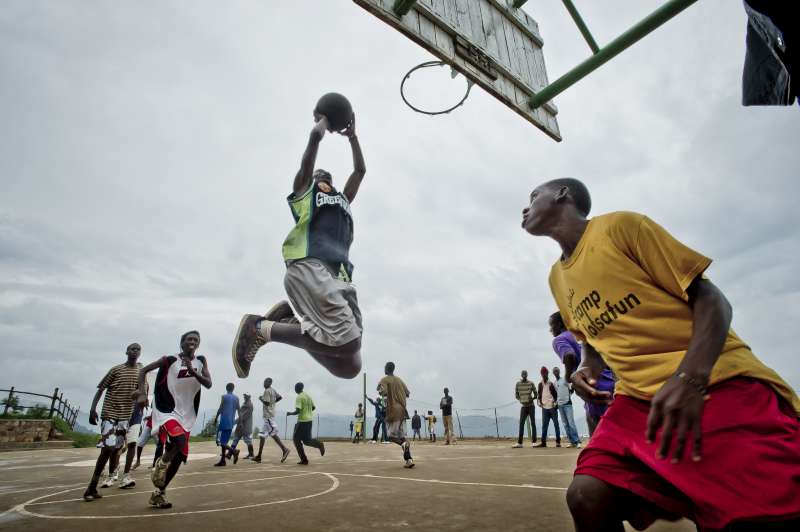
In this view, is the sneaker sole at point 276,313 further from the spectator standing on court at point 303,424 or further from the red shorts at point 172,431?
the spectator standing on court at point 303,424

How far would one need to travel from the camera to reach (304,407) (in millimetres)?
9234

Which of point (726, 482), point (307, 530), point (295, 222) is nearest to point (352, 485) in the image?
point (307, 530)

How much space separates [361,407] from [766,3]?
1781 cm

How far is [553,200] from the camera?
2.18 metres

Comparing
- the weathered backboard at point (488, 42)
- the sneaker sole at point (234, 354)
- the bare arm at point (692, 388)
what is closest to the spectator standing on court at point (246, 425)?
the sneaker sole at point (234, 354)

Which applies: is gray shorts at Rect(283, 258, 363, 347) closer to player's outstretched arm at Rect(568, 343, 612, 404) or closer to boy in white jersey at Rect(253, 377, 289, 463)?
player's outstretched arm at Rect(568, 343, 612, 404)

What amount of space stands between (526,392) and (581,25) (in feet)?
28.4

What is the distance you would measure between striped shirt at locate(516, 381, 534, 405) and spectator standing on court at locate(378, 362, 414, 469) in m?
3.80

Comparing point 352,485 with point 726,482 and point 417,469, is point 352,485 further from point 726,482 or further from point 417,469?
point 726,482

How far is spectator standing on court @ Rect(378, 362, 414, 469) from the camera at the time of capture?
759 cm

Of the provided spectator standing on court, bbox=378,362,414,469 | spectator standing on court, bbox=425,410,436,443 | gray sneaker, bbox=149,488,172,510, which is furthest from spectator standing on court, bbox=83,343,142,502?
spectator standing on court, bbox=425,410,436,443

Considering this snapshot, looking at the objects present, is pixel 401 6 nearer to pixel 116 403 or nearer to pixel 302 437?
pixel 116 403

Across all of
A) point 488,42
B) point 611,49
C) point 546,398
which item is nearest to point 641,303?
point 488,42

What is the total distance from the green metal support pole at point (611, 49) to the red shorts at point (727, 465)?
13.0ft
